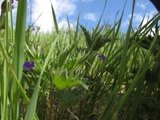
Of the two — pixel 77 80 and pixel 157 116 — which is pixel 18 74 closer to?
pixel 77 80

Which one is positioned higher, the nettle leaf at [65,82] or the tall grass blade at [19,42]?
the tall grass blade at [19,42]

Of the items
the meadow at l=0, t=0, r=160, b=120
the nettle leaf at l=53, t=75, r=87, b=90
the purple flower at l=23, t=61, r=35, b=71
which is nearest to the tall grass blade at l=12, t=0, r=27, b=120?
the meadow at l=0, t=0, r=160, b=120

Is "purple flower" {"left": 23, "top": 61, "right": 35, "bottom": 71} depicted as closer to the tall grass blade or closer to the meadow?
the meadow

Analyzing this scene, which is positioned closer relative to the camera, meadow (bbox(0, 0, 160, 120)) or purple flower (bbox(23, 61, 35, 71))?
meadow (bbox(0, 0, 160, 120))

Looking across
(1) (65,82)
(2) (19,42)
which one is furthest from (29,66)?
(2) (19,42)

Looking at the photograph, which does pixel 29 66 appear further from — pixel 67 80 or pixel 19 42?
pixel 19 42

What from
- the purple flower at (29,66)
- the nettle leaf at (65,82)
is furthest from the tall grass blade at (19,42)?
the purple flower at (29,66)

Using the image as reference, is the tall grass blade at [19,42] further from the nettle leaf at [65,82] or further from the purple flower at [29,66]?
the purple flower at [29,66]

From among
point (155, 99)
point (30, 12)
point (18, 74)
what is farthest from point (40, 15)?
point (18, 74)
